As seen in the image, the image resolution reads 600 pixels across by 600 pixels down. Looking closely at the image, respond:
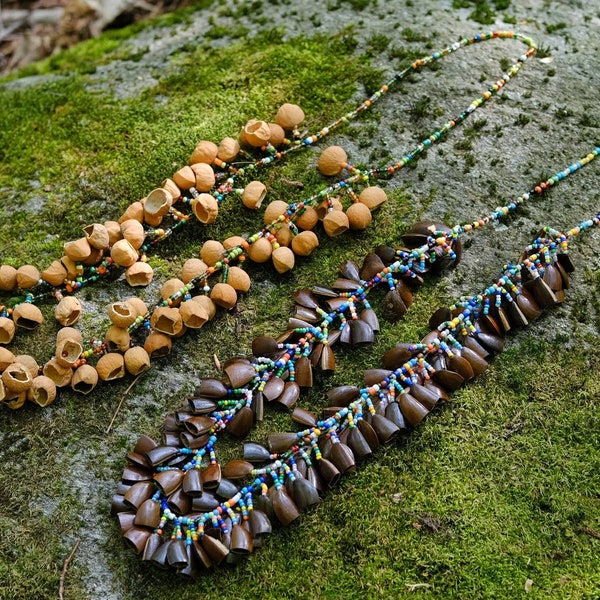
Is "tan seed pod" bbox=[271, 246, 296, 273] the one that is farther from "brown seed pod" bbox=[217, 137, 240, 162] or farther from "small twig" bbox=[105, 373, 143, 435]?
"small twig" bbox=[105, 373, 143, 435]

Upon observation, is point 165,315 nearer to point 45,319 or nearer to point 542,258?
point 45,319

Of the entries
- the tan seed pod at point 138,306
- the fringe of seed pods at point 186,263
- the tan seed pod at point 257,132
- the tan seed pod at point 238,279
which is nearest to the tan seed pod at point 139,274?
the fringe of seed pods at point 186,263

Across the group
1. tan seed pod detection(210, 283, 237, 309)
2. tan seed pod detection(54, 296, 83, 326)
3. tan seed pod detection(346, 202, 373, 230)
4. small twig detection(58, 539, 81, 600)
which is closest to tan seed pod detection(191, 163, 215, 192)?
tan seed pod detection(210, 283, 237, 309)

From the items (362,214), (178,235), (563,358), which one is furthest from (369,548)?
(178,235)

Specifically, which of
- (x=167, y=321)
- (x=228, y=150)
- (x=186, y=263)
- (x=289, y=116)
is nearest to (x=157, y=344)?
(x=167, y=321)

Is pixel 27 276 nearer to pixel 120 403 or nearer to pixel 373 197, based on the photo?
pixel 120 403
